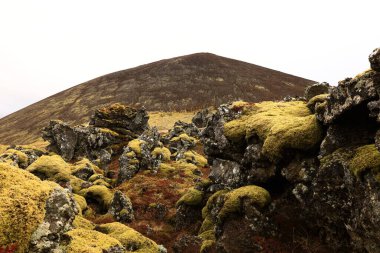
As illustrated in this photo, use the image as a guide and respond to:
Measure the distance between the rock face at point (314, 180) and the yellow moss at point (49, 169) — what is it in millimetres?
19362

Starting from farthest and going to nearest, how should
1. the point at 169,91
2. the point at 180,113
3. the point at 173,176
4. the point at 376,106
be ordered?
the point at 169,91 < the point at 180,113 < the point at 173,176 < the point at 376,106

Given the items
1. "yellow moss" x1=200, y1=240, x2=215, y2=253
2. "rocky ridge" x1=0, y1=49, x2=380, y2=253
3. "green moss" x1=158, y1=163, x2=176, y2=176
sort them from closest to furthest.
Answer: "rocky ridge" x1=0, y1=49, x2=380, y2=253
"yellow moss" x1=200, y1=240, x2=215, y2=253
"green moss" x1=158, y1=163, x2=176, y2=176

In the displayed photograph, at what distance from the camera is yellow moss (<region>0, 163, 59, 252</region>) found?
8492mm

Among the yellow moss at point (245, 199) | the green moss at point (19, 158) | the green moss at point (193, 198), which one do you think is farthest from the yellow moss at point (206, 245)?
the green moss at point (19, 158)

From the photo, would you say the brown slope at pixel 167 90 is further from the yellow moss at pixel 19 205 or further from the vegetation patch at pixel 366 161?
the yellow moss at pixel 19 205

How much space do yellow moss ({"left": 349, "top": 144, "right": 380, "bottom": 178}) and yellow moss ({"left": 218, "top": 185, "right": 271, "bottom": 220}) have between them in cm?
563

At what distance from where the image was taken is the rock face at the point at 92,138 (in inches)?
2265

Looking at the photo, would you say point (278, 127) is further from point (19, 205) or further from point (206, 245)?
point (19, 205)

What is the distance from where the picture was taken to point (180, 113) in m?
124

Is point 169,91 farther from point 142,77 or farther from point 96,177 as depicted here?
point 96,177

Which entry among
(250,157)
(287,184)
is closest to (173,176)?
(250,157)

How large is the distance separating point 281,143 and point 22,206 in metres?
14.2

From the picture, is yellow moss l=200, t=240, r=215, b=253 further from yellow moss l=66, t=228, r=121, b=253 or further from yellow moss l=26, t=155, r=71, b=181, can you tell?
yellow moss l=26, t=155, r=71, b=181

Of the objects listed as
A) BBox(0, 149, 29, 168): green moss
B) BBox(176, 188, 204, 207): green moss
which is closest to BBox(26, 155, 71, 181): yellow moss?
BBox(0, 149, 29, 168): green moss
